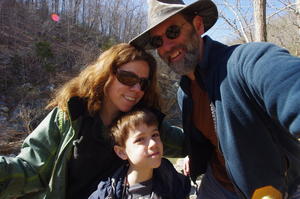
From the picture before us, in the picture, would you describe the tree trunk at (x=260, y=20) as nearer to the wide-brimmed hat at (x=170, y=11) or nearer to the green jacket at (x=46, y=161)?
the wide-brimmed hat at (x=170, y=11)

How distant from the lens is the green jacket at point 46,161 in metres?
2.07

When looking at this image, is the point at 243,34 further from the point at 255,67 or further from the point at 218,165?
the point at 255,67

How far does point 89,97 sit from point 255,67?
1.38 m

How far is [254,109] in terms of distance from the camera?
60.1 inches

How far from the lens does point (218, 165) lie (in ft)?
7.60

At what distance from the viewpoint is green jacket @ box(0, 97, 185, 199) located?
2.07 meters

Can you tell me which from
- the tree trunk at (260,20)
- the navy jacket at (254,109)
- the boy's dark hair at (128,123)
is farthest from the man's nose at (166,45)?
the tree trunk at (260,20)

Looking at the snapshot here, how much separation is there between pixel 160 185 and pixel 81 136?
0.67 meters

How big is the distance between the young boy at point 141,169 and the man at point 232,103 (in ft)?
1.03

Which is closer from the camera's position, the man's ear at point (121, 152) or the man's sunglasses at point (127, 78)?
the man's ear at point (121, 152)

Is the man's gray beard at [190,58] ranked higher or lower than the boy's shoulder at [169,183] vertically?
higher

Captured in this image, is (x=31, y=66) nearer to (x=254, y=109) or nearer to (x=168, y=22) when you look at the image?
(x=168, y=22)

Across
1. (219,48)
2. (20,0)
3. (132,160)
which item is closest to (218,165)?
(132,160)

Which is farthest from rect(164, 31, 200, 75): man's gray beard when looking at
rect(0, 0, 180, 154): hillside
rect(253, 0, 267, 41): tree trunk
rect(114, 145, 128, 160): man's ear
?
rect(0, 0, 180, 154): hillside
